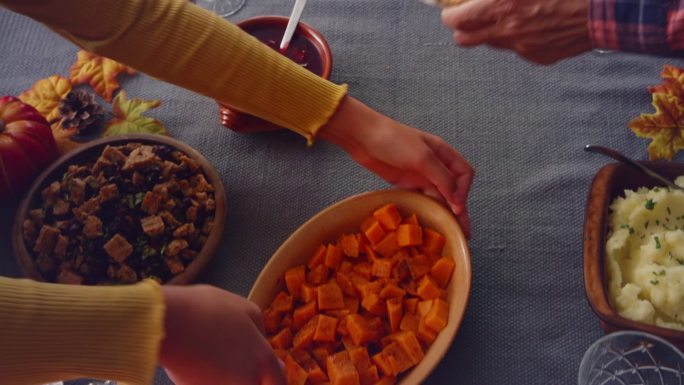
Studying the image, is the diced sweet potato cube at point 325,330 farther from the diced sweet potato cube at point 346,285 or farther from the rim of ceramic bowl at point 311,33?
the rim of ceramic bowl at point 311,33

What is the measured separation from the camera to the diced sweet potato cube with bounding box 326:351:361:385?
82 cm

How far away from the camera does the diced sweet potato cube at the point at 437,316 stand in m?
0.84

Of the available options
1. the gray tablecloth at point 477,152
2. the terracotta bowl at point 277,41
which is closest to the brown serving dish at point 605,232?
the gray tablecloth at point 477,152

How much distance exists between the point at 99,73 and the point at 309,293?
2.46 ft

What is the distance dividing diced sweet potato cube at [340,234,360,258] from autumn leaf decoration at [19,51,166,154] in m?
0.50

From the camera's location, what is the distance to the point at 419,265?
3.01 feet

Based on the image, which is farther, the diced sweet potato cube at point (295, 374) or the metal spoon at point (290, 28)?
the metal spoon at point (290, 28)

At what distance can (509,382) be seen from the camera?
88 centimetres

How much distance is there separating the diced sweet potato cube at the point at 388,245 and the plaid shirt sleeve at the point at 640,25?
1.42 feet

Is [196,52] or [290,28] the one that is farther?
[290,28]

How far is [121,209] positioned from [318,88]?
1.30 feet

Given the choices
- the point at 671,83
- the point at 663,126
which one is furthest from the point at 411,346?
the point at 671,83

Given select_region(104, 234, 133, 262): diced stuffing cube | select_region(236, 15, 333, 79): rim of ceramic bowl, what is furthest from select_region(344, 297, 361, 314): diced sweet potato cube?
select_region(236, 15, 333, 79): rim of ceramic bowl

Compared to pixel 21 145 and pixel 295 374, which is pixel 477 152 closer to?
pixel 295 374
